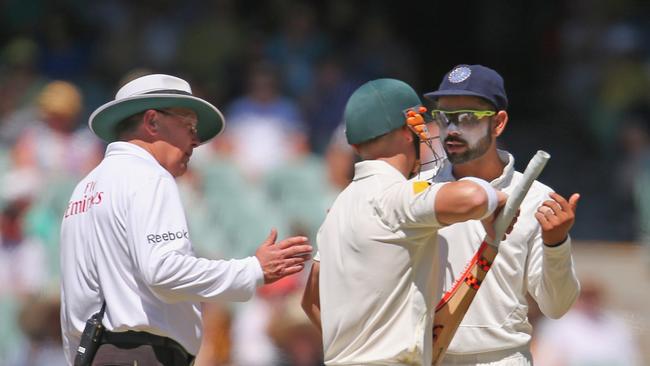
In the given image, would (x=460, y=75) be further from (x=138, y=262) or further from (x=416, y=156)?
(x=138, y=262)

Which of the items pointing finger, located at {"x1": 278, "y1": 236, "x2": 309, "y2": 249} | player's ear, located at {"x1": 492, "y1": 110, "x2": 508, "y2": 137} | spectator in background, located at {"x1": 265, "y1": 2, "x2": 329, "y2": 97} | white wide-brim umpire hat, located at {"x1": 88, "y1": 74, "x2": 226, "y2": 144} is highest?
spectator in background, located at {"x1": 265, "y1": 2, "x2": 329, "y2": 97}

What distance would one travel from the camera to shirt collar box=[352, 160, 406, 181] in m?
5.23

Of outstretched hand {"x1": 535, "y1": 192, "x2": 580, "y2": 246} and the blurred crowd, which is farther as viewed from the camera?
the blurred crowd

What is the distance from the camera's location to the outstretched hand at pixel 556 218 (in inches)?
207

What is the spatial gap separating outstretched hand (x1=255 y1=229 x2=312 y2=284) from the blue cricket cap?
82 centimetres

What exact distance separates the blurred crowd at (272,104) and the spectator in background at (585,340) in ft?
4.95

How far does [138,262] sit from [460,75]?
1.52 m

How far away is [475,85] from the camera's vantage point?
562 centimetres

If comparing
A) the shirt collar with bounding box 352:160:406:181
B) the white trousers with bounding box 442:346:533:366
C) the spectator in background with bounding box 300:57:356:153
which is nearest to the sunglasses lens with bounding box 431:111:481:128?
the shirt collar with bounding box 352:160:406:181

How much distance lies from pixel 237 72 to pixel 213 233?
268 centimetres

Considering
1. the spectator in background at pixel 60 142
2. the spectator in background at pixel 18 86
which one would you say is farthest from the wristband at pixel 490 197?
the spectator in background at pixel 18 86

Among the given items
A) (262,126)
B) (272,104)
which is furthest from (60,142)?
(272,104)

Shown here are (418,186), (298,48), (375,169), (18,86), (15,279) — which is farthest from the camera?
(298,48)

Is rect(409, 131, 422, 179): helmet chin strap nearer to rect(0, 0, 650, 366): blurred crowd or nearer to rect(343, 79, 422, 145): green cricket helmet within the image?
rect(343, 79, 422, 145): green cricket helmet
